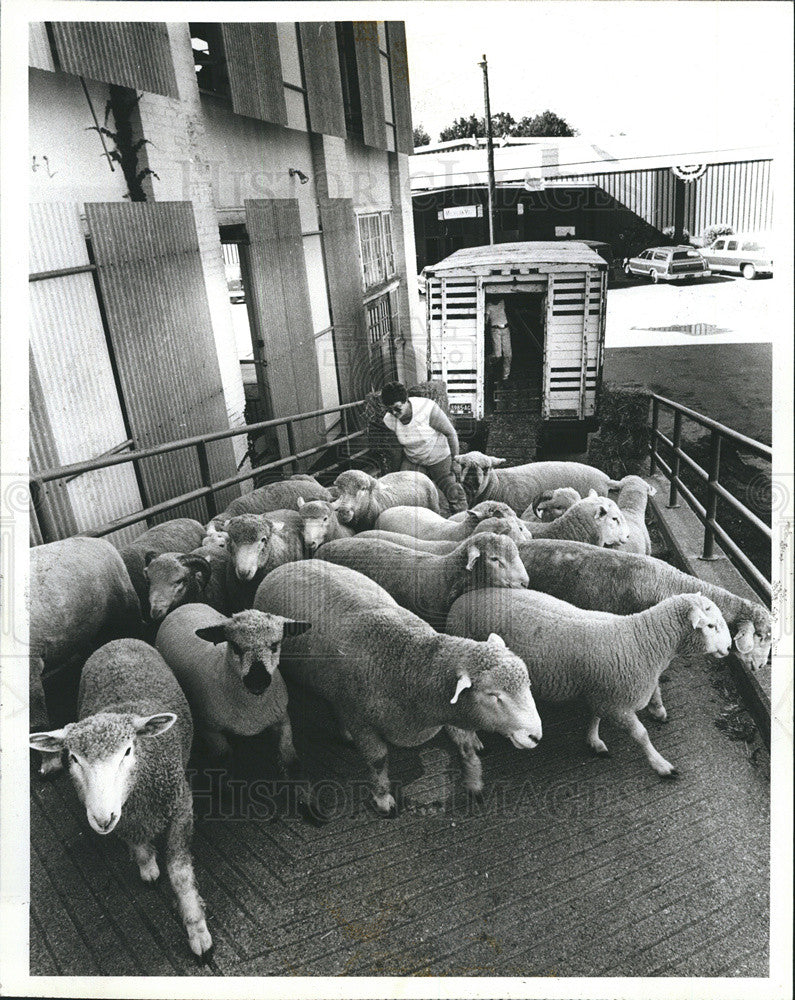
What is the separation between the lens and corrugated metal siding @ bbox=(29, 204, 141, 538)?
11.5 feet

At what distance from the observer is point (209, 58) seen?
4297mm

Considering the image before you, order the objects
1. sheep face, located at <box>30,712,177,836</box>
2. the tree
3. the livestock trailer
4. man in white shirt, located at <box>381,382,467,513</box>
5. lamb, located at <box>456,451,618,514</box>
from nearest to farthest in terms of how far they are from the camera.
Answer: sheep face, located at <box>30,712,177,836</box> < the tree < lamb, located at <box>456,451,618,514</box> < man in white shirt, located at <box>381,382,467,513</box> < the livestock trailer

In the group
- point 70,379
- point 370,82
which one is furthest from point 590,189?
point 70,379

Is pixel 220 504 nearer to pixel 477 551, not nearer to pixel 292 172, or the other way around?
pixel 477 551

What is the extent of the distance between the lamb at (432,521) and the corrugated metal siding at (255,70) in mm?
2828

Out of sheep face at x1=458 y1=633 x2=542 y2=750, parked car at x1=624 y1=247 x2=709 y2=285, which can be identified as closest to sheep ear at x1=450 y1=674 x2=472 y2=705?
Result: sheep face at x1=458 y1=633 x2=542 y2=750

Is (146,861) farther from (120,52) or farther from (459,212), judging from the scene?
(459,212)

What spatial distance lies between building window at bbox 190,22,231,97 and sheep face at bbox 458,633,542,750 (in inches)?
152

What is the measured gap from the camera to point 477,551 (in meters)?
3.23

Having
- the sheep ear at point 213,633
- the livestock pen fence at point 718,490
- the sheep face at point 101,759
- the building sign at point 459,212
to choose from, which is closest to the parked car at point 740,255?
the livestock pen fence at point 718,490

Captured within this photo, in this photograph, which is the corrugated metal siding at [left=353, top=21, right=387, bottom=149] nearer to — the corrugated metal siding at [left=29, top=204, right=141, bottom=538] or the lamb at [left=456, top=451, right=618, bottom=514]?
the corrugated metal siding at [left=29, top=204, right=141, bottom=538]

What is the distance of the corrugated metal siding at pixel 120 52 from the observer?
3.33m

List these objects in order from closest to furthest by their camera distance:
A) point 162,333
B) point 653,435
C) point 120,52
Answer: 1. point 120,52
2. point 162,333
3. point 653,435

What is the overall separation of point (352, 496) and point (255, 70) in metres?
2.88
